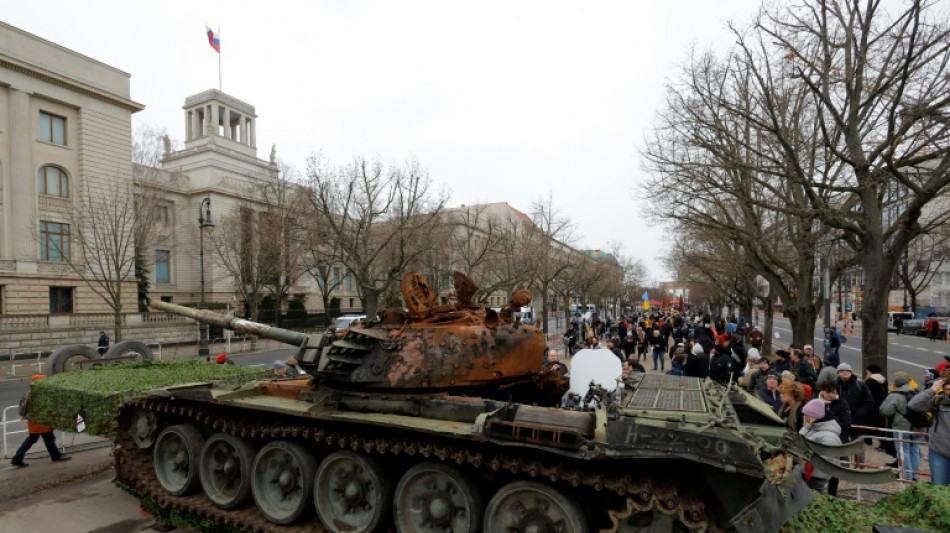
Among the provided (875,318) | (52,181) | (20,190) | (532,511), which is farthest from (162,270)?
(532,511)

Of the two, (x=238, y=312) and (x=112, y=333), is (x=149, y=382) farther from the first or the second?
(x=238, y=312)

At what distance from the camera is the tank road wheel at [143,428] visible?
7.70m

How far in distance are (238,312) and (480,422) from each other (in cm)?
4188

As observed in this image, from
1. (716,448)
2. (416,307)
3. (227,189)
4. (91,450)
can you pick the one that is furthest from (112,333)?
(716,448)

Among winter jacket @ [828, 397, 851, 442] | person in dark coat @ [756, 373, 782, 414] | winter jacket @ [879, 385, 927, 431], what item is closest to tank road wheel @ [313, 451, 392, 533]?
winter jacket @ [828, 397, 851, 442]

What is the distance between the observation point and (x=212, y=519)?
648cm

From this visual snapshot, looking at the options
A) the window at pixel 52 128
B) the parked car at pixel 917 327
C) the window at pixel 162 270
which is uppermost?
the window at pixel 52 128

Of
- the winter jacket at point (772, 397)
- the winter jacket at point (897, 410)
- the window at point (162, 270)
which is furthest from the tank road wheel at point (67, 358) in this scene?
the window at point (162, 270)

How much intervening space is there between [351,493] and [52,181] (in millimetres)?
34011

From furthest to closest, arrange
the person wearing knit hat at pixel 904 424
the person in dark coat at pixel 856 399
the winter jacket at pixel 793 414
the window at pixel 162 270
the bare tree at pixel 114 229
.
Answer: the window at pixel 162 270, the bare tree at pixel 114 229, the person in dark coat at pixel 856 399, the person wearing knit hat at pixel 904 424, the winter jacket at pixel 793 414

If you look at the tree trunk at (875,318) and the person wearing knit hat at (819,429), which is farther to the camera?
the tree trunk at (875,318)

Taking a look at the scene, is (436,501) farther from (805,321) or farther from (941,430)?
(805,321)

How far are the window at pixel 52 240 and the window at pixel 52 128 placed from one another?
4682mm

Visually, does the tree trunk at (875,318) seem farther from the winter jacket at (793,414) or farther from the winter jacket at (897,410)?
the winter jacket at (793,414)
